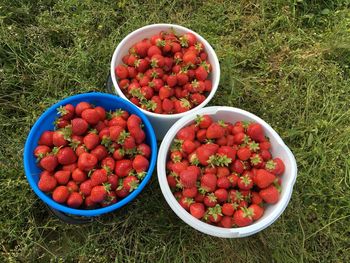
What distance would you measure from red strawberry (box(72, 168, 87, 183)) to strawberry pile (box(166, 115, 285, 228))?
0.37 metres

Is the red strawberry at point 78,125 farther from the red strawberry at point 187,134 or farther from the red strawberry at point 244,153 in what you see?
the red strawberry at point 244,153

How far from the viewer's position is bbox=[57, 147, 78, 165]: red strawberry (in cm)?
161

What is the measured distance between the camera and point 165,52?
6.34 feet

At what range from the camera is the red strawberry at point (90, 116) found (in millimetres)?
1675

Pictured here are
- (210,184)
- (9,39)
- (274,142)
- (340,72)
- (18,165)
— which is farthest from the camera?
(340,72)

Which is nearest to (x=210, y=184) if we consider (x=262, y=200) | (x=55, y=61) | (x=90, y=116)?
(x=262, y=200)

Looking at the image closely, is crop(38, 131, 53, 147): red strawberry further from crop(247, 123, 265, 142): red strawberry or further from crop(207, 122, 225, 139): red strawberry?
crop(247, 123, 265, 142): red strawberry

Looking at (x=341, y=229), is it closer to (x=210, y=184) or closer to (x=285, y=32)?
(x=210, y=184)

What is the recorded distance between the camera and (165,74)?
6.26 feet

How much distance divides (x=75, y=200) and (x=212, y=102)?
0.98 metres

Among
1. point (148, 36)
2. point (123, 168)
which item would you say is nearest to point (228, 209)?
point (123, 168)

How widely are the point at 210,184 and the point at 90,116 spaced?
0.59m

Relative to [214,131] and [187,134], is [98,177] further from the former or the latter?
[214,131]

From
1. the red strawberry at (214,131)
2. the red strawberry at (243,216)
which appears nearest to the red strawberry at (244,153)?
the red strawberry at (214,131)
